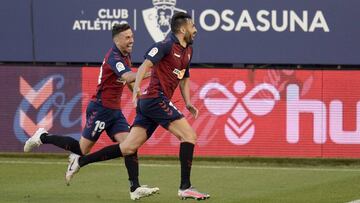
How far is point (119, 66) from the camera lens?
11281 millimetres

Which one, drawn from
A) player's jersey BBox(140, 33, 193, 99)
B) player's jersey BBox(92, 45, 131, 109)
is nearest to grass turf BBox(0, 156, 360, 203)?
player's jersey BBox(92, 45, 131, 109)

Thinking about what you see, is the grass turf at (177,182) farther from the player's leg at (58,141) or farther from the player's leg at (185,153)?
the player's leg at (58,141)

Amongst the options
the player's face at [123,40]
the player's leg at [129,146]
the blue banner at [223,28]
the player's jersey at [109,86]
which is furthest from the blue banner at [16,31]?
the player's leg at [129,146]

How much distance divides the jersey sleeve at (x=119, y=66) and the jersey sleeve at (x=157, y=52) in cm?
56

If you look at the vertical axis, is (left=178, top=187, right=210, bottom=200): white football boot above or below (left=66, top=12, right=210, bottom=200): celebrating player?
below

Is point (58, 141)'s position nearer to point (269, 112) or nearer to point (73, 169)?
point (73, 169)

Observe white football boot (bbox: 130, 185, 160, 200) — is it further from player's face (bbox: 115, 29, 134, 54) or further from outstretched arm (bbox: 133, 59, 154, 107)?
player's face (bbox: 115, 29, 134, 54)

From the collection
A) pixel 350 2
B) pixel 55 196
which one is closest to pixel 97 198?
pixel 55 196

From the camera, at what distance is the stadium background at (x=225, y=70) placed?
18.0 m

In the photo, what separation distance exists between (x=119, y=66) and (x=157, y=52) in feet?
2.34

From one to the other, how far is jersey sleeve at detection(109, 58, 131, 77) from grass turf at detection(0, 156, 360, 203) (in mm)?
1523

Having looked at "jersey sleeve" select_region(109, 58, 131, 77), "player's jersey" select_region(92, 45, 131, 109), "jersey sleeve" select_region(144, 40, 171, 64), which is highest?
"jersey sleeve" select_region(144, 40, 171, 64)

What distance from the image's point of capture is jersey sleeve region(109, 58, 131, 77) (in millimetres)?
11242

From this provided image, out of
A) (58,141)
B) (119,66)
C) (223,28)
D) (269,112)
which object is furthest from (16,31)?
(119,66)
